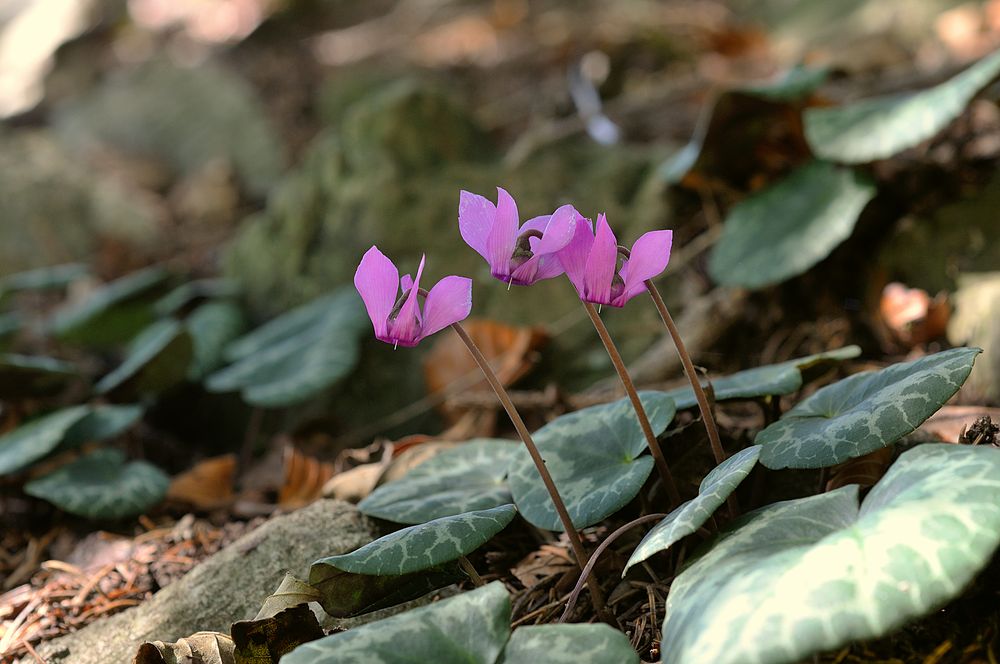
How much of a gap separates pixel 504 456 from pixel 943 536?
2.72ft

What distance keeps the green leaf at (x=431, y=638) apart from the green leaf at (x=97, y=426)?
1.35 m

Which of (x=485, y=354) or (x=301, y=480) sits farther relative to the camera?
(x=485, y=354)

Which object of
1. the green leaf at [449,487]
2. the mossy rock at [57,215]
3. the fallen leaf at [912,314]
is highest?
the mossy rock at [57,215]

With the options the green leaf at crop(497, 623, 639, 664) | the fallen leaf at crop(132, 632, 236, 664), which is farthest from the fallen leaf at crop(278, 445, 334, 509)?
the green leaf at crop(497, 623, 639, 664)

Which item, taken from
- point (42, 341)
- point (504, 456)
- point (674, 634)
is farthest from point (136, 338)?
point (674, 634)

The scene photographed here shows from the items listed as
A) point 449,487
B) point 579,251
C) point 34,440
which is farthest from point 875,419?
point 34,440

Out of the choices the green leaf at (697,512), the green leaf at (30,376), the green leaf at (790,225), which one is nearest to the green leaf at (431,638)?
the green leaf at (697,512)

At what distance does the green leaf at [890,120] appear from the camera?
188 cm

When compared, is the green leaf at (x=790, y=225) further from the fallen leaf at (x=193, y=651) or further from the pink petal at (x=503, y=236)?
the fallen leaf at (x=193, y=651)

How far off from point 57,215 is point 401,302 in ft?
11.5

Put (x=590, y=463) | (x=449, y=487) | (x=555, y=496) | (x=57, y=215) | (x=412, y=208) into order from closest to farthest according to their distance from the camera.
A: (x=555, y=496) → (x=590, y=463) → (x=449, y=487) → (x=412, y=208) → (x=57, y=215)

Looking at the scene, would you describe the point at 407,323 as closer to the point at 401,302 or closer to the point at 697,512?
the point at 401,302

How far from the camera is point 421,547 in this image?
3.65 ft

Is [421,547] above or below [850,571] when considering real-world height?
above
